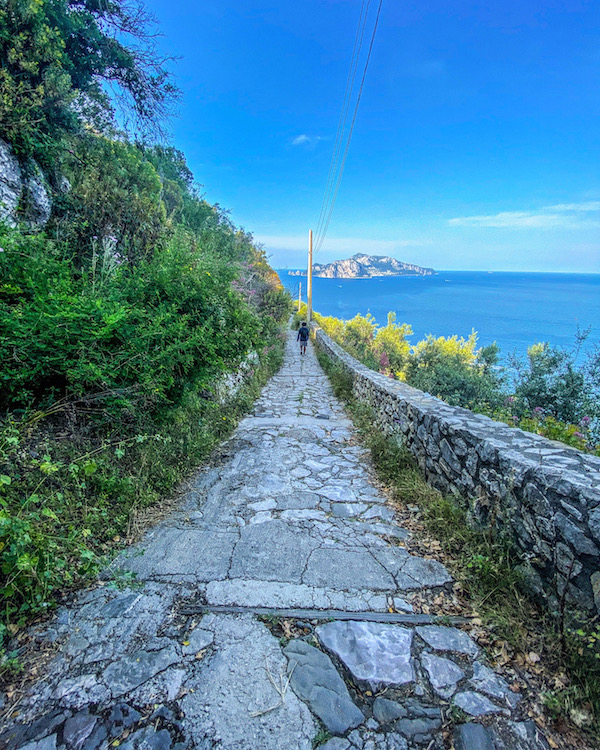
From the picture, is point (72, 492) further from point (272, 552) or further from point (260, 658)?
point (260, 658)

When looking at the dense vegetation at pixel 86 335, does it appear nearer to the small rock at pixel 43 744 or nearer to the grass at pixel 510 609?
the small rock at pixel 43 744

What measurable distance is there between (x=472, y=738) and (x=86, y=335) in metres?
3.52

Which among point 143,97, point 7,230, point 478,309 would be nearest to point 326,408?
point 7,230

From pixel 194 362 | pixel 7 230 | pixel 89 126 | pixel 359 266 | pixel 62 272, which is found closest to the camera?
pixel 7 230

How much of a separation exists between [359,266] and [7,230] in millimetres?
199371

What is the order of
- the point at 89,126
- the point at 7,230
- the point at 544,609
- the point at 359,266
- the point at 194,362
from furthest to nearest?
1. the point at 359,266
2. the point at 89,126
3. the point at 194,362
4. the point at 7,230
5. the point at 544,609

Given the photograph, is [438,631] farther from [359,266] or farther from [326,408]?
[359,266]

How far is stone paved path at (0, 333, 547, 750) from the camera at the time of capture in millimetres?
1480

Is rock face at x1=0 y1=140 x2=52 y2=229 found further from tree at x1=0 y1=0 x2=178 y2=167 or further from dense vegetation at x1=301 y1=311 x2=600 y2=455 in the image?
dense vegetation at x1=301 y1=311 x2=600 y2=455

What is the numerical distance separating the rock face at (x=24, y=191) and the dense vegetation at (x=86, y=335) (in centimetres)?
15

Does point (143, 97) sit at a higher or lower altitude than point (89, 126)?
higher

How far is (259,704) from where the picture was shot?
1.58 m

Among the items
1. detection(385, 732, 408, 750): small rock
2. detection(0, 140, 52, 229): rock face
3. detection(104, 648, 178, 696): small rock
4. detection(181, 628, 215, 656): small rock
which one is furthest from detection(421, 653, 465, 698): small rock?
detection(0, 140, 52, 229): rock face

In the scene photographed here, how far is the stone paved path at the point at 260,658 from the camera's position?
1.48 m
